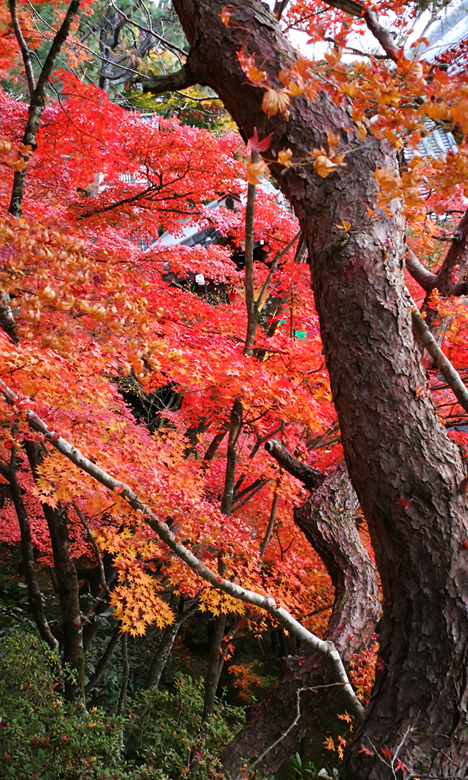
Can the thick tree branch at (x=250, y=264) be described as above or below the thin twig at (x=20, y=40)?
below

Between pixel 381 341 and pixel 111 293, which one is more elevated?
pixel 381 341

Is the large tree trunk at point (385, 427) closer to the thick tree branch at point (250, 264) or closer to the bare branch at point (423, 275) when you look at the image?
the thick tree branch at point (250, 264)

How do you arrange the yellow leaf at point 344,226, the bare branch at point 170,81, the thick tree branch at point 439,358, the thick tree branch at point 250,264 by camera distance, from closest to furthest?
the yellow leaf at point 344,226
the thick tree branch at point 439,358
the bare branch at point 170,81
the thick tree branch at point 250,264

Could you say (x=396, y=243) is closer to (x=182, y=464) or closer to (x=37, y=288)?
(x=37, y=288)

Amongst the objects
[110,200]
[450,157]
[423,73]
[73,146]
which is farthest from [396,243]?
[110,200]

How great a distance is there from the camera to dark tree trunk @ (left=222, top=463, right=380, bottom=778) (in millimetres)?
5234

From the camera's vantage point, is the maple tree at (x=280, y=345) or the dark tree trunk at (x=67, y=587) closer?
the maple tree at (x=280, y=345)

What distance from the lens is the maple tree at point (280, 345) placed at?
2.62m

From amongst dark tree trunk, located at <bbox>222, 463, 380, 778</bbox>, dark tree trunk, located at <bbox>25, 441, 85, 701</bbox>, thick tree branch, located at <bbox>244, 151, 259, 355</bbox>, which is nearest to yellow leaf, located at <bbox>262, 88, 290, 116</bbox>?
thick tree branch, located at <bbox>244, 151, 259, 355</bbox>

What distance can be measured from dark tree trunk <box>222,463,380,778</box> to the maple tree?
0.03 meters

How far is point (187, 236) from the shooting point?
15.3 metres

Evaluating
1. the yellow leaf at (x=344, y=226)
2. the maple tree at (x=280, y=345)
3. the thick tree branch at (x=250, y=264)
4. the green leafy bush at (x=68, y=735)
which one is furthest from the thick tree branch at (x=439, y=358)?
the green leafy bush at (x=68, y=735)

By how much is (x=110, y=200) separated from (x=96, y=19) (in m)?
13.3

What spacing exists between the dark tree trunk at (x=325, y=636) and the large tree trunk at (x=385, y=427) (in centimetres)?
262
